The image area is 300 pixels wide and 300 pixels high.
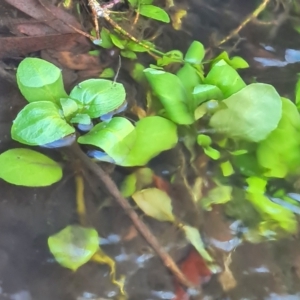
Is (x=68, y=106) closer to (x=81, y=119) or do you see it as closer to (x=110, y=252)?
(x=81, y=119)

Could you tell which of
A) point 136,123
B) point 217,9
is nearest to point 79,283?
point 136,123

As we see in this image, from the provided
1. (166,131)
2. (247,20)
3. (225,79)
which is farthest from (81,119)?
(247,20)

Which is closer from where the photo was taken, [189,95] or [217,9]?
[189,95]

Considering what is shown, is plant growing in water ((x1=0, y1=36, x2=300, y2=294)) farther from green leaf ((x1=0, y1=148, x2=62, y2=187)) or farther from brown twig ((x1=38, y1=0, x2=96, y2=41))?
brown twig ((x1=38, y1=0, x2=96, y2=41))

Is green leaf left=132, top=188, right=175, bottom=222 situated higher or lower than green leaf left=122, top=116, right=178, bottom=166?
lower

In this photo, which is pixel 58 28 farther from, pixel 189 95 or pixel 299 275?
pixel 299 275

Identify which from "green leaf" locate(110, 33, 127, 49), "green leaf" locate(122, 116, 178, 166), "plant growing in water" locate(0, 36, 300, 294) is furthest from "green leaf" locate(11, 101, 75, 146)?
"green leaf" locate(110, 33, 127, 49)

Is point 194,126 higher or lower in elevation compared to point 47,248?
higher
